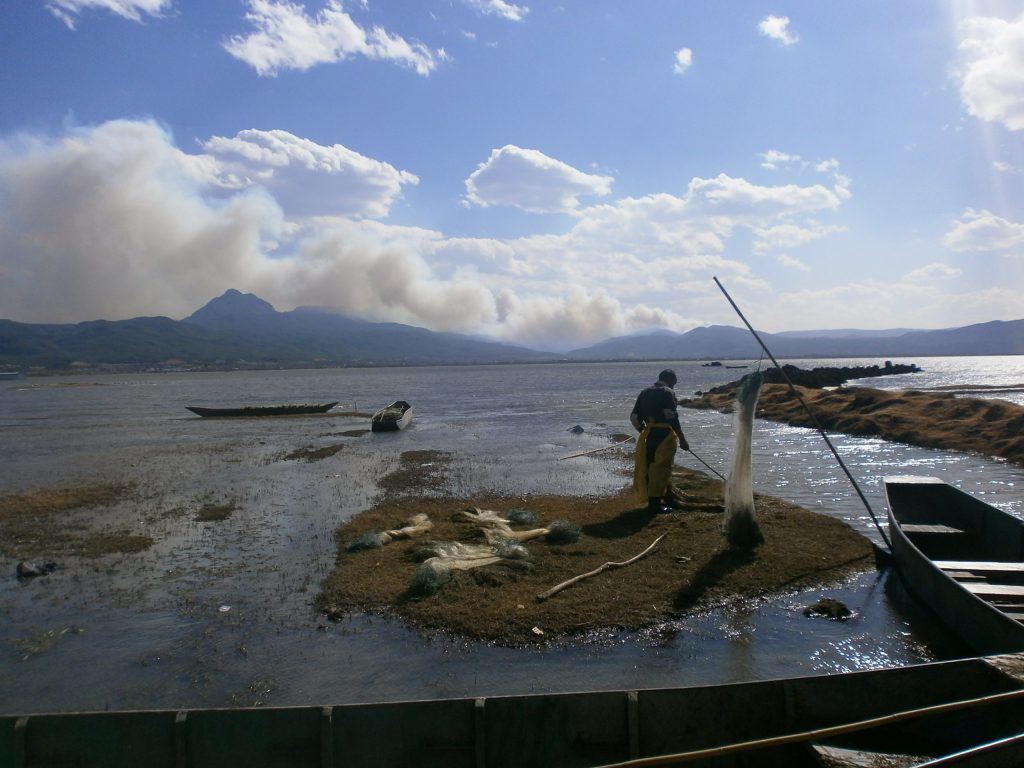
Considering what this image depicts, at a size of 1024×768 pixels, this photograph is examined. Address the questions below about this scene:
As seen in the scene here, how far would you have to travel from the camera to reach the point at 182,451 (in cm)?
3384

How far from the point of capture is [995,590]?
9.26 metres

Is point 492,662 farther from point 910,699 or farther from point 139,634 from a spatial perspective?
point 139,634

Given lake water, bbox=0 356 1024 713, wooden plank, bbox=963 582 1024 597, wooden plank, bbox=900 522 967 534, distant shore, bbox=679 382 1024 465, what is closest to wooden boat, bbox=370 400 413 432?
lake water, bbox=0 356 1024 713

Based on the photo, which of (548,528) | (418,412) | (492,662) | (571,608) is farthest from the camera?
(418,412)

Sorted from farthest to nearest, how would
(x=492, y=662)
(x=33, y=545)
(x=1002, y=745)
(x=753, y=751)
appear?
1. (x=33, y=545)
2. (x=492, y=662)
3. (x=753, y=751)
4. (x=1002, y=745)

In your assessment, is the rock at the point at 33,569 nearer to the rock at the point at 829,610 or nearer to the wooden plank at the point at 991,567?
the rock at the point at 829,610

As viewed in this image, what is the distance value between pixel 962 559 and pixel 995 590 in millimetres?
3642

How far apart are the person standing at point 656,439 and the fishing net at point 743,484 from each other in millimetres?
1993

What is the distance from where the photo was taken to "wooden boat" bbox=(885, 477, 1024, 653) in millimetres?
8078

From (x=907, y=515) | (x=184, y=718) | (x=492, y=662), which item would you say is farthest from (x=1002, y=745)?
(x=907, y=515)

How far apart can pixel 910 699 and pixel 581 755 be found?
3.12m

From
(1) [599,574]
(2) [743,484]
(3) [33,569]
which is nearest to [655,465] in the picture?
(2) [743,484]

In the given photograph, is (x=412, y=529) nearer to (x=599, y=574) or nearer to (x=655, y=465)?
(x=599, y=574)

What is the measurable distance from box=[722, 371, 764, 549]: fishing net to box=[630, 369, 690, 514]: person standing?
199 cm
